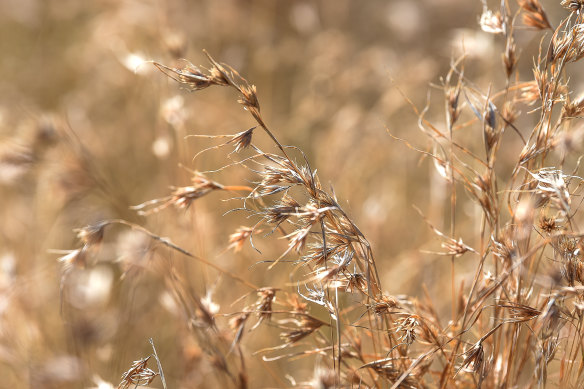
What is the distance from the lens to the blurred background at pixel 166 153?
60.1 inches

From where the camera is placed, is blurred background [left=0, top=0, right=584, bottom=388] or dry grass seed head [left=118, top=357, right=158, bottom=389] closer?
dry grass seed head [left=118, top=357, right=158, bottom=389]

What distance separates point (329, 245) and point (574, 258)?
1.45 ft

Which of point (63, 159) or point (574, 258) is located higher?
point (574, 258)

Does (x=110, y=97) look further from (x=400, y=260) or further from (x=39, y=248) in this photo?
(x=400, y=260)

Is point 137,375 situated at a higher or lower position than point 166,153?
lower

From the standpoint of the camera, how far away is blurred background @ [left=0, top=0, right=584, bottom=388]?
1525mm

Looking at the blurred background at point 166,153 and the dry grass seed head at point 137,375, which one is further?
the blurred background at point 166,153

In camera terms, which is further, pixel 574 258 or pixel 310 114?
pixel 310 114

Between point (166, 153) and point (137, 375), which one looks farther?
point (166, 153)

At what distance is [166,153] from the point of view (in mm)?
1489

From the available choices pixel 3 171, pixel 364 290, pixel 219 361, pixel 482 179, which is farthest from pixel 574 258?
pixel 3 171

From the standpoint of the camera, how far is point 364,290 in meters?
0.95

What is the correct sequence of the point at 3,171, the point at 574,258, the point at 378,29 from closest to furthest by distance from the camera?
the point at 574,258 < the point at 3,171 < the point at 378,29

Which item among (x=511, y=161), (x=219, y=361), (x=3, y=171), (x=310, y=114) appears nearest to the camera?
(x=219, y=361)
